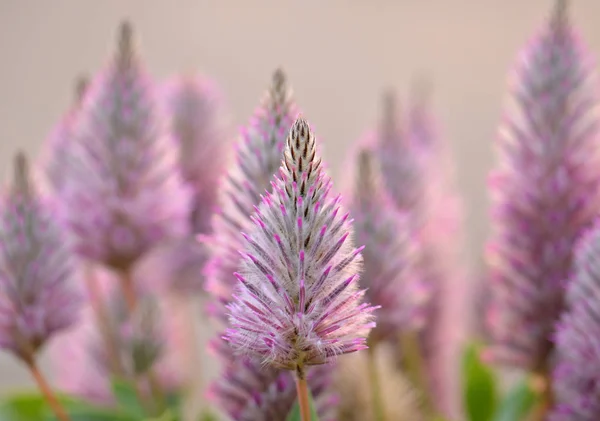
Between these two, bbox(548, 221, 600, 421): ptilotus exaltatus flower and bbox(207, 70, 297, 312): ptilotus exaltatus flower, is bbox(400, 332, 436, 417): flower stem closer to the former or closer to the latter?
bbox(548, 221, 600, 421): ptilotus exaltatus flower

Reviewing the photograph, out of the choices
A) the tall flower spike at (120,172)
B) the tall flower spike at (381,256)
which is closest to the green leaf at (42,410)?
the tall flower spike at (120,172)

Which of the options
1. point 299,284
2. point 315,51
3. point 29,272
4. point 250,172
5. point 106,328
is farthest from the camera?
point 315,51

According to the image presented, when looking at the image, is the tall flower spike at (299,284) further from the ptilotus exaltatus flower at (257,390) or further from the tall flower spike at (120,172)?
the tall flower spike at (120,172)

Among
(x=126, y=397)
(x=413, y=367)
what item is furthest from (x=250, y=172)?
(x=413, y=367)

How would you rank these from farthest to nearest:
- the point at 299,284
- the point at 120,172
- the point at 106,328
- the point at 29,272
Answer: the point at 106,328 → the point at 120,172 → the point at 29,272 → the point at 299,284

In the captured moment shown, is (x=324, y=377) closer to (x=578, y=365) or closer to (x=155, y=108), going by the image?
(x=578, y=365)

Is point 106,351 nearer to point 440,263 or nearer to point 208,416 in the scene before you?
point 208,416

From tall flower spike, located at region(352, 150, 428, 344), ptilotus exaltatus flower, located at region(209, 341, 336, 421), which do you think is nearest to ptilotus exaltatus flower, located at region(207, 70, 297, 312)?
ptilotus exaltatus flower, located at region(209, 341, 336, 421)
